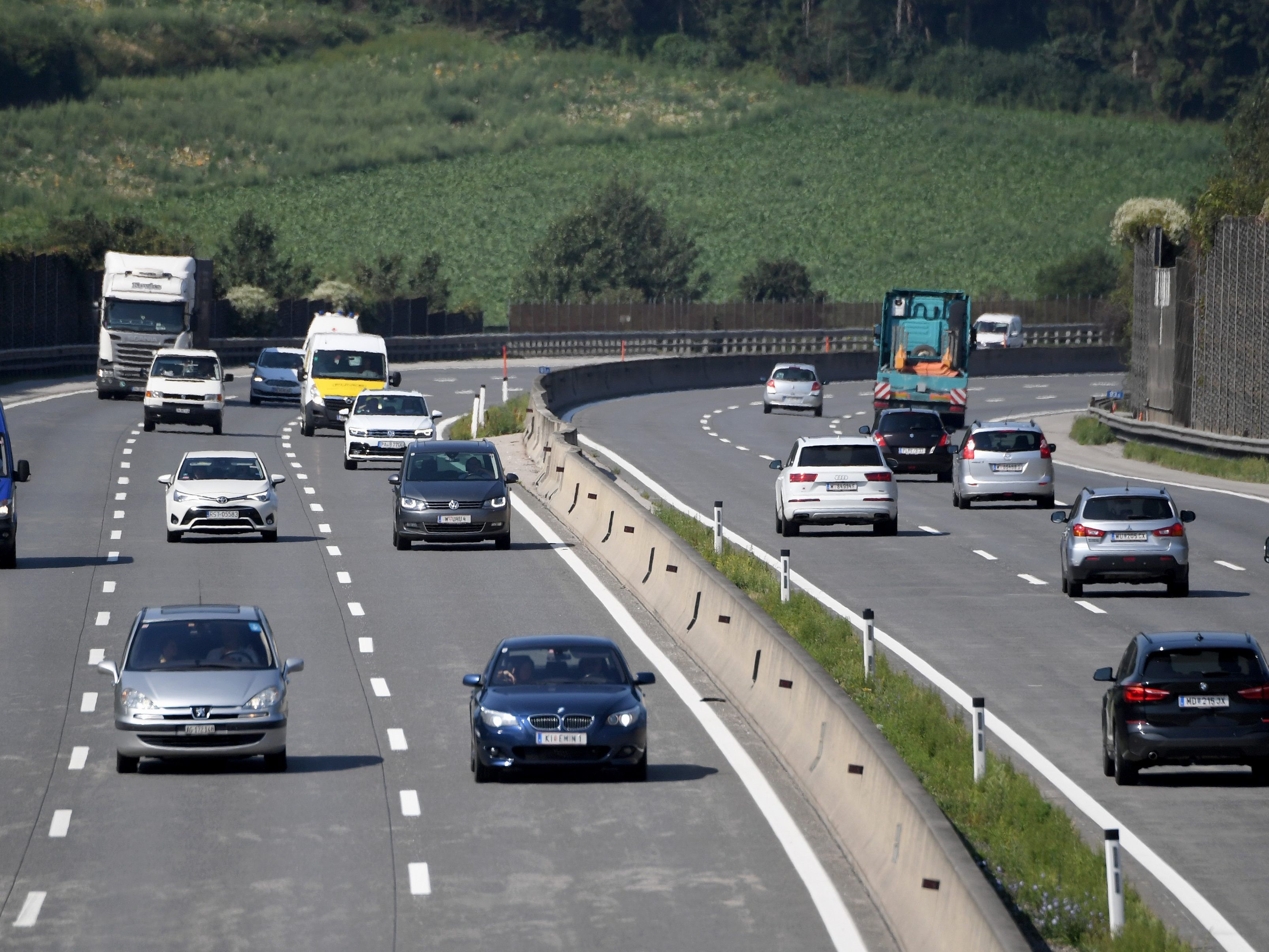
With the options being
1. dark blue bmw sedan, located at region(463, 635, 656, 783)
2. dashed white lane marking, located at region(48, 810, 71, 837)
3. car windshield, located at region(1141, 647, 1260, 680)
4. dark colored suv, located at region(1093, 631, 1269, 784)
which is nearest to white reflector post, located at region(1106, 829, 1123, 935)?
dark colored suv, located at region(1093, 631, 1269, 784)

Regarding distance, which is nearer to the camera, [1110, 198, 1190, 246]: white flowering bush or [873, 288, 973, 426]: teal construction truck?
[873, 288, 973, 426]: teal construction truck

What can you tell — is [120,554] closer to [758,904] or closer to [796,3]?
[758,904]

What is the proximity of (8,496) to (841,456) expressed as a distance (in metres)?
12.7

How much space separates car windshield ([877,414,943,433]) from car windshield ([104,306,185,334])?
2347cm

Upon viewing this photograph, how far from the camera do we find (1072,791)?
16.9m

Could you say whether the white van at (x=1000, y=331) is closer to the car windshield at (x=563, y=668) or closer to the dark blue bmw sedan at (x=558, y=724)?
the car windshield at (x=563, y=668)

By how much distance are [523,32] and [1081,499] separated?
547 feet

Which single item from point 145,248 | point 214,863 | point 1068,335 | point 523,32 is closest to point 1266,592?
point 214,863

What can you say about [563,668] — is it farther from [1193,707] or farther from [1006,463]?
[1006,463]

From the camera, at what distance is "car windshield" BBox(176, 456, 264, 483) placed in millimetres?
33562

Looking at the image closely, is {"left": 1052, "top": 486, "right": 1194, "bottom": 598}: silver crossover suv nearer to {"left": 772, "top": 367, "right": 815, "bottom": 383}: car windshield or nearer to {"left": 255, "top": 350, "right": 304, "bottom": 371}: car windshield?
{"left": 772, "top": 367, "right": 815, "bottom": 383}: car windshield

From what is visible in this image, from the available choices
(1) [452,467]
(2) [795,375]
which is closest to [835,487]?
(1) [452,467]

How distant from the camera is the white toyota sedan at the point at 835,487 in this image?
34438 millimetres

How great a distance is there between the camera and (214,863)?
1427 centimetres
